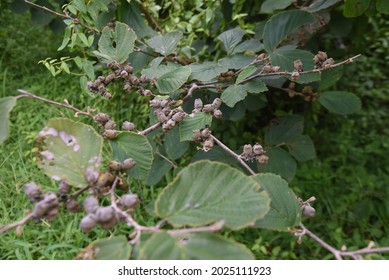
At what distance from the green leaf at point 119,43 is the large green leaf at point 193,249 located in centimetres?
56

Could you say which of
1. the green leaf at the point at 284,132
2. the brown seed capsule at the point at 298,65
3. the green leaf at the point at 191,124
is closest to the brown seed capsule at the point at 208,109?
the green leaf at the point at 191,124

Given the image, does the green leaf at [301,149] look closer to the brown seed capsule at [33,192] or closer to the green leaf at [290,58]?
the green leaf at [290,58]

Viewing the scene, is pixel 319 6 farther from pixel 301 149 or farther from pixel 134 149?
pixel 134 149

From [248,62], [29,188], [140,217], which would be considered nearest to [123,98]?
[140,217]

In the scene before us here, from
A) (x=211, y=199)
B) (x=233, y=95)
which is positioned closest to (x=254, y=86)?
(x=233, y=95)

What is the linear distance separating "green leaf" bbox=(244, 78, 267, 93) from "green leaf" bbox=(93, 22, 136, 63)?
28cm

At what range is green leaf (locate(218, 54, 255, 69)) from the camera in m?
1.11

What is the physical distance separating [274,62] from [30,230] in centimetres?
103

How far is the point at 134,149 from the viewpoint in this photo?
0.72 m

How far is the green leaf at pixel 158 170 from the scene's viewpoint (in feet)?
4.40

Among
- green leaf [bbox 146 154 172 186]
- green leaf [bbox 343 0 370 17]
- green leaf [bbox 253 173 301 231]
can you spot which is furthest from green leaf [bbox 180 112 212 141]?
green leaf [bbox 343 0 370 17]

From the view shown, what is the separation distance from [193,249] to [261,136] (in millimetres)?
1498

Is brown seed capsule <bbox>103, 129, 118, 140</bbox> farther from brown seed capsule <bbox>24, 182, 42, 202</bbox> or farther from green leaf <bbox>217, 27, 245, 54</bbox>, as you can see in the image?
green leaf <bbox>217, 27, 245, 54</bbox>

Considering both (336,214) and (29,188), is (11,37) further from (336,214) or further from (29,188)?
(29,188)
